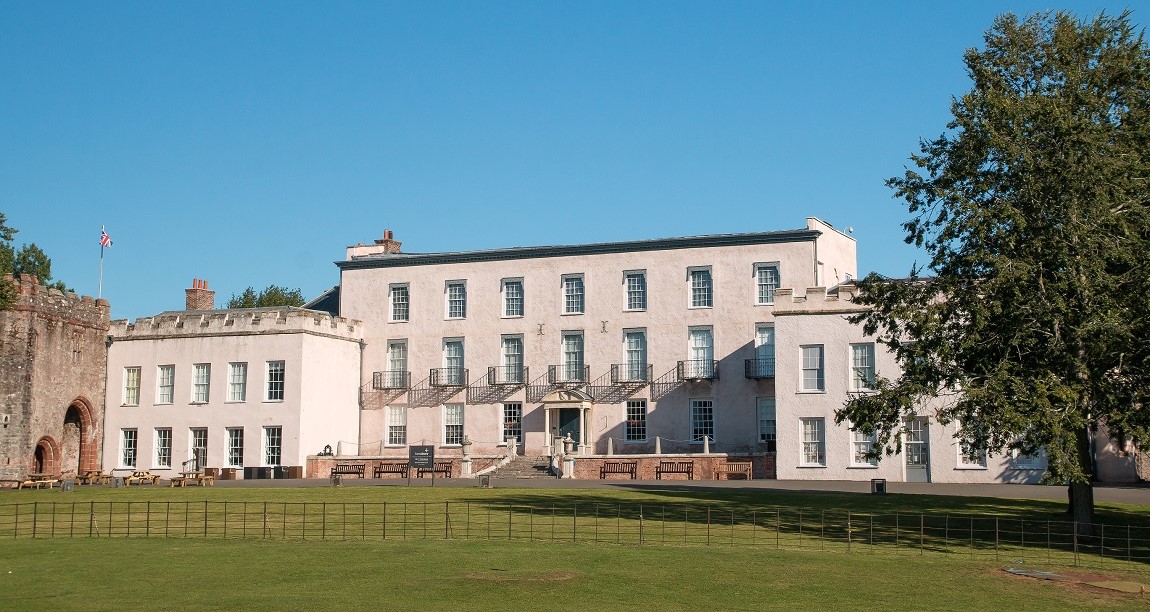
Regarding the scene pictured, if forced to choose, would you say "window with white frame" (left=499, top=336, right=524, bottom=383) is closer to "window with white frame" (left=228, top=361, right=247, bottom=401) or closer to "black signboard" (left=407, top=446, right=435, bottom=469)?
"window with white frame" (left=228, top=361, right=247, bottom=401)

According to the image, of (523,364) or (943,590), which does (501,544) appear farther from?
(523,364)

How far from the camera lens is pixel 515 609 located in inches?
714

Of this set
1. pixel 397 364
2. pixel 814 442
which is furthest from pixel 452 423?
pixel 814 442

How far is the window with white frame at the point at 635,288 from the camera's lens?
2147 inches

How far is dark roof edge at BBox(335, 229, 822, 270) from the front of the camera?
52156 millimetres

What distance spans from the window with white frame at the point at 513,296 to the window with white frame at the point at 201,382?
43.4ft

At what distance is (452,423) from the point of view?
56.9 meters

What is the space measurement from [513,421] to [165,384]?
1549 centimetres

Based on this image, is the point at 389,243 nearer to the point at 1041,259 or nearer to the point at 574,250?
the point at 574,250

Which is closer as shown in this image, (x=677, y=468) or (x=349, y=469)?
(x=677, y=468)

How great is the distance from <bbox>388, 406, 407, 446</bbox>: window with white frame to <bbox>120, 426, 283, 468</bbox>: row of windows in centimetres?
546

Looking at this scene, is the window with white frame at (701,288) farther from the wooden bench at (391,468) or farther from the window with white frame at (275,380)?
the window with white frame at (275,380)

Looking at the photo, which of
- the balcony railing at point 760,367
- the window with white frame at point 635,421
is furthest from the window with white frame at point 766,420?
the window with white frame at point 635,421

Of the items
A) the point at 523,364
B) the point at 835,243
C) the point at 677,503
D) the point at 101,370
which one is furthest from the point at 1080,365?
the point at 101,370
